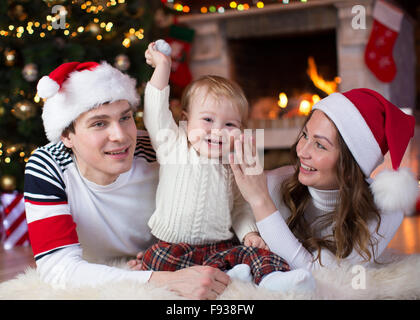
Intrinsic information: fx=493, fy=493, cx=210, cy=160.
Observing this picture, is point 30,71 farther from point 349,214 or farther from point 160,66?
point 349,214

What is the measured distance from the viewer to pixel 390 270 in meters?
1.61

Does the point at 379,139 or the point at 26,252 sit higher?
the point at 379,139

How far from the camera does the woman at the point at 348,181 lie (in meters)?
1.46

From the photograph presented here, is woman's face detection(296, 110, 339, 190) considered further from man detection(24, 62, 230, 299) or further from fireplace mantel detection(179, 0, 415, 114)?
fireplace mantel detection(179, 0, 415, 114)

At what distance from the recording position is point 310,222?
1.67 metres

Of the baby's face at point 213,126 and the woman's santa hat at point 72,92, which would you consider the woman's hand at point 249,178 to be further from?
the woman's santa hat at point 72,92

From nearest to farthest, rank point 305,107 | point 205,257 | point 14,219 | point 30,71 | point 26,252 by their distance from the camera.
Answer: point 205,257, point 30,71, point 26,252, point 14,219, point 305,107

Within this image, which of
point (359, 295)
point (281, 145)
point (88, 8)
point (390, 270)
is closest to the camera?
point (359, 295)

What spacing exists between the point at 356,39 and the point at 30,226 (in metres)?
3.01

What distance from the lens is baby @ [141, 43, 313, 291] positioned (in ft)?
4.97

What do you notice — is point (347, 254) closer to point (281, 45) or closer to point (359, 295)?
point (359, 295)

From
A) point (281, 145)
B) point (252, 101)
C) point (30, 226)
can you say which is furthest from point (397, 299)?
point (252, 101)

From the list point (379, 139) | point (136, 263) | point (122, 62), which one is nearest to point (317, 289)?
point (379, 139)

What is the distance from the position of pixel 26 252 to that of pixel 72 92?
1371 mm
